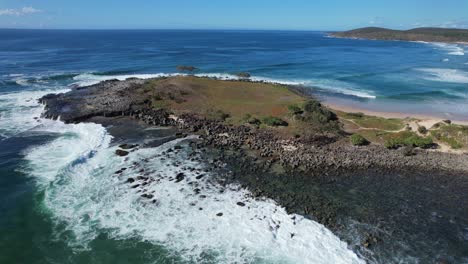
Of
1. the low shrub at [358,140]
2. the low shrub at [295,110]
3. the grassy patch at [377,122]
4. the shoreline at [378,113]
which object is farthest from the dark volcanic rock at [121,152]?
the shoreline at [378,113]

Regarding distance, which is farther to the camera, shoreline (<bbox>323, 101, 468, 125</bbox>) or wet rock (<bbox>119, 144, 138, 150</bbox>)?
shoreline (<bbox>323, 101, 468, 125</bbox>)

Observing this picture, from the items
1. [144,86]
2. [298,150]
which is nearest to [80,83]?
[144,86]

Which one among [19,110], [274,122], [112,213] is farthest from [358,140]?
[19,110]

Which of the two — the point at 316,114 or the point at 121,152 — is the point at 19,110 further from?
the point at 316,114

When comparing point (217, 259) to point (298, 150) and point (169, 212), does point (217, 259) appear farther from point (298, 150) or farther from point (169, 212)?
point (298, 150)

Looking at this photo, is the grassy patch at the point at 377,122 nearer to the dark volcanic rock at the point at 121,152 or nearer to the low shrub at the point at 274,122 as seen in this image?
the low shrub at the point at 274,122

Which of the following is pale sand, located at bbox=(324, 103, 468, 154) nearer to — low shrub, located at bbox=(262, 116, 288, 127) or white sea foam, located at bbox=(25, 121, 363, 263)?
low shrub, located at bbox=(262, 116, 288, 127)

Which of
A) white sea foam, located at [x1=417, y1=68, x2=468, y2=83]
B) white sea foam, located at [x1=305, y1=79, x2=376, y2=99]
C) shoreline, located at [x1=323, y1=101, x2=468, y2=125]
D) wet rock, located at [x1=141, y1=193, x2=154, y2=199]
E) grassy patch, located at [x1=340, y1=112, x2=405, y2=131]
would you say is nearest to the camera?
wet rock, located at [x1=141, y1=193, x2=154, y2=199]

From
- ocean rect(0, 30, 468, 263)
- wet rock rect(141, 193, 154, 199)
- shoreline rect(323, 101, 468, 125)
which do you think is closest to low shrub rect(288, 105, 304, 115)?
shoreline rect(323, 101, 468, 125)
